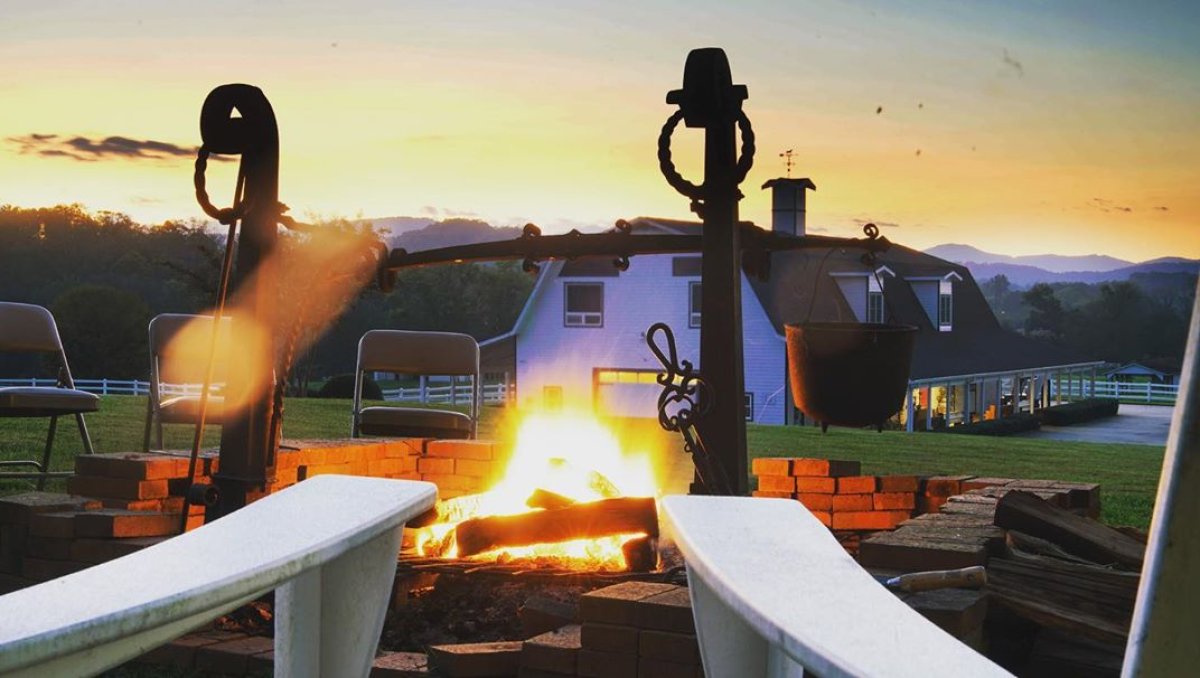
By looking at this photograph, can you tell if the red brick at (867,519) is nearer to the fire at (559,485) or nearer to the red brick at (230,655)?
the fire at (559,485)

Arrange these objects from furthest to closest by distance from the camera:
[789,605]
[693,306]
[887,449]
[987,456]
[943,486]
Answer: [693,306]
[887,449]
[987,456]
[943,486]
[789,605]

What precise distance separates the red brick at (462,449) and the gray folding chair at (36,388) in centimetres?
170

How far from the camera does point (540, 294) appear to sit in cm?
2923

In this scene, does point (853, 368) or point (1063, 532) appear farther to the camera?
point (1063, 532)

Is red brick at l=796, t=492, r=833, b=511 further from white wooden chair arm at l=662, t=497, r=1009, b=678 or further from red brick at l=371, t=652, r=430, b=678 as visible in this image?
white wooden chair arm at l=662, t=497, r=1009, b=678

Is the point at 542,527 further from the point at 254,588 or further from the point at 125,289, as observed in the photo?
the point at 125,289

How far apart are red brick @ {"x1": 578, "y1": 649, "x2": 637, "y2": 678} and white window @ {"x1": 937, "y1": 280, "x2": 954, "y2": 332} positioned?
89.8 feet

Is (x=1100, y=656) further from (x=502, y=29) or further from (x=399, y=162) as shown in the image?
(x=399, y=162)

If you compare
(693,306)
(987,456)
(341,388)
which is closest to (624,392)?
(693,306)

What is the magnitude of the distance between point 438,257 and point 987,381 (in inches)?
1189

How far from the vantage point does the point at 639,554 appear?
4316 millimetres

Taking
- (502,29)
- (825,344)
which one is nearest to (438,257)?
(825,344)

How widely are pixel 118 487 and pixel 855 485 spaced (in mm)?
3065

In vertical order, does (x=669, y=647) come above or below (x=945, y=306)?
below
